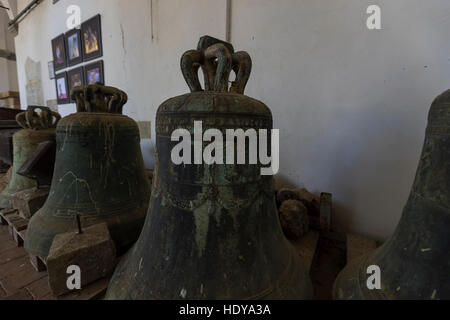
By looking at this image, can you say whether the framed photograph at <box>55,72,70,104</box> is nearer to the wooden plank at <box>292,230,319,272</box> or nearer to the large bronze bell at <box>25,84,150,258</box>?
the large bronze bell at <box>25,84,150,258</box>

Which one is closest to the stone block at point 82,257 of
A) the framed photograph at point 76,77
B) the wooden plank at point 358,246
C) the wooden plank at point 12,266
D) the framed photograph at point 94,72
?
the wooden plank at point 12,266

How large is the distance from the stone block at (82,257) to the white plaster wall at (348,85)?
Answer: 43.0 inches

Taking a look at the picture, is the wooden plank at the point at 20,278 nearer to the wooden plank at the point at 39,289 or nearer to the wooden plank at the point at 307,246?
the wooden plank at the point at 39,289

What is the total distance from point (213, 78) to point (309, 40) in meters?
0.91

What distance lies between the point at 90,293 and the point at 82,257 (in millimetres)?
145

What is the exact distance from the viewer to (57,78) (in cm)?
346

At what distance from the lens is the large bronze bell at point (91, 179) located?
101cm

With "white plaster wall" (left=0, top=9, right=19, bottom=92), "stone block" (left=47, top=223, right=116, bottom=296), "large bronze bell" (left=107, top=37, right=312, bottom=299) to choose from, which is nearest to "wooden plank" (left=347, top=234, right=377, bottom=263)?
"large bronze bell" (left=107, top=37, right=312, bottom=299)

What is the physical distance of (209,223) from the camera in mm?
560

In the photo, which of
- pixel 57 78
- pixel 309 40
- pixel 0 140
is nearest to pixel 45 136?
pixel 0 140

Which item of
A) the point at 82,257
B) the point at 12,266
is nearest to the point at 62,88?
the point at 12,266

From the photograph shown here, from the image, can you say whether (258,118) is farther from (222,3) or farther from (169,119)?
(222,3)

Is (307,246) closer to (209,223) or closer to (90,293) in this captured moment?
(209,223)

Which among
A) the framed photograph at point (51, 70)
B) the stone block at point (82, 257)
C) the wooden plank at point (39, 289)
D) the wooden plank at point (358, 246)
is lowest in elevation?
the wooden plank at point (39, 289)
